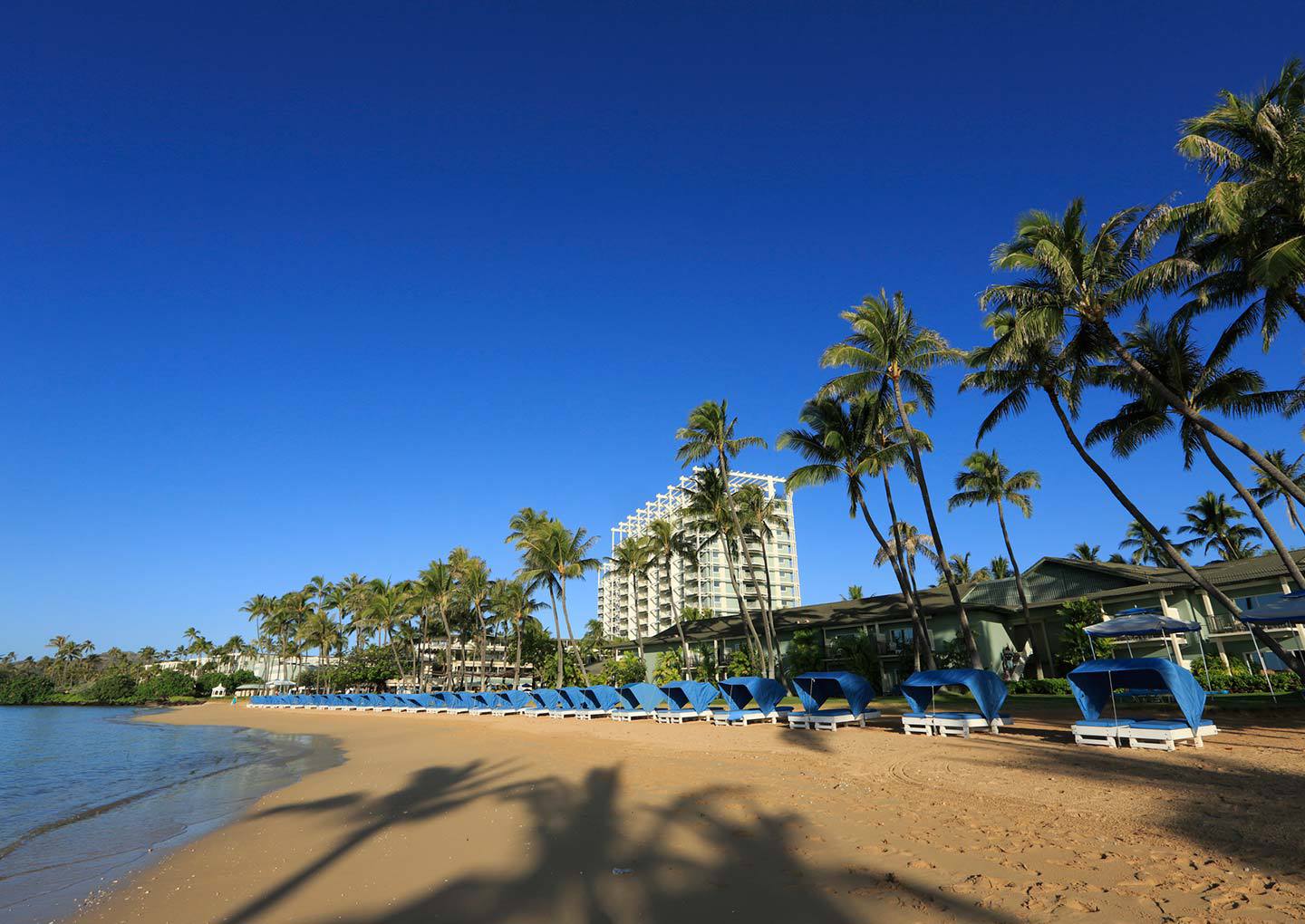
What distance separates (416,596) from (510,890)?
55.2m

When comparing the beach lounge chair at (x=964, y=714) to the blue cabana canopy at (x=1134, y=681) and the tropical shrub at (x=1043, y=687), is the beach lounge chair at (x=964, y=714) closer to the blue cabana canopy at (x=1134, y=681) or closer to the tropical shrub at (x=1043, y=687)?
the blue cabana canopy at (x=1134, y=681)

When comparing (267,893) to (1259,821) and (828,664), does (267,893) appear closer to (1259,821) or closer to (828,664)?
(1259,821)

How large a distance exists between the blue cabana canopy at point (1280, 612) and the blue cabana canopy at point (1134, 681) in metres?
2.63

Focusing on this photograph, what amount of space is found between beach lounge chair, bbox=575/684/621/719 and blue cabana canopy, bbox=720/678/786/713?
6450 millimetres

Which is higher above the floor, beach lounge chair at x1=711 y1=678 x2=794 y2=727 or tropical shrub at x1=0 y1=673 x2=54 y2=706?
tropical shrub at x1=0 y1=673 x2=54 y2=706

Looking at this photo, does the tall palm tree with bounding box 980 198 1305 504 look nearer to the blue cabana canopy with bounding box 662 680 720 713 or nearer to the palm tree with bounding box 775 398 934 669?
the palm tree with bounding box 775 398 934 669

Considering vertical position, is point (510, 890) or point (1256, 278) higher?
point (1256, 278)

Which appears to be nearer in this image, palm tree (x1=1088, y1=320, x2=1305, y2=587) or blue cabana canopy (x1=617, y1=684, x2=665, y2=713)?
palm tree (x1=1088, y1=320, x2=1305, y2=587)

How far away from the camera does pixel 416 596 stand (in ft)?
189

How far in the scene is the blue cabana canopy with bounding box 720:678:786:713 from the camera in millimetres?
22516

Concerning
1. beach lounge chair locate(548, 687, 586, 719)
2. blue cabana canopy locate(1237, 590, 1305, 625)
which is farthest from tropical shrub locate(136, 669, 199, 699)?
blue cabana canopy locate(1237, 590, 1305, 625)

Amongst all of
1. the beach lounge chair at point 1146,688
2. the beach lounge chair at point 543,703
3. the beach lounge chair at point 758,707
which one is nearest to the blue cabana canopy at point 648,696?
the beach lounge chair at point 758,707

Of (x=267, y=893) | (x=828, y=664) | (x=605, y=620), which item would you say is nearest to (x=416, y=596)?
(x=828, y=664)

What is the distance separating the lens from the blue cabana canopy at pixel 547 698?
→ 32031 mm
